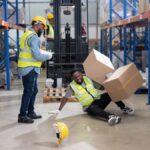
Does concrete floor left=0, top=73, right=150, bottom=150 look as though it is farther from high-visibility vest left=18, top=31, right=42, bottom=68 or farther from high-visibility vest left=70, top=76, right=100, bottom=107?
high-visibility vest left=18, top=31, right=42, bottom=68

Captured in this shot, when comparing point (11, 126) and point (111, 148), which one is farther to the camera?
point (11, 126)

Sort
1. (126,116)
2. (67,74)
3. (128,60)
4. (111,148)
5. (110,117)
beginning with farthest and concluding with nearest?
(128,60), (67,74), (126,116), (110,117), (111,148)

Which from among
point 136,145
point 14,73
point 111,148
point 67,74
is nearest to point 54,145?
point 111,148

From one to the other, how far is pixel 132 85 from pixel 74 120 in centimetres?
133

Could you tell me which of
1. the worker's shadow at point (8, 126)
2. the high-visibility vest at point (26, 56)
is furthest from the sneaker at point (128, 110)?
the worker's shadow at point (8, 126)

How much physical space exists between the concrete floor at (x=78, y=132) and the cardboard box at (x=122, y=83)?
458 millimetres

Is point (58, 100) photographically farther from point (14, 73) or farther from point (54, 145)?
point (14, 73)

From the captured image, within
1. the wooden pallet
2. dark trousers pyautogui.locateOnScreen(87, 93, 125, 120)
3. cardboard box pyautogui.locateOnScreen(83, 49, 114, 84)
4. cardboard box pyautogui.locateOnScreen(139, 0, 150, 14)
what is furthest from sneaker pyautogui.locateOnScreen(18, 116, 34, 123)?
cardboard box pyautogui.locateOnScreen(139, 0, 150, 14)

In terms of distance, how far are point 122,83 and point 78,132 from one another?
1.44 metres

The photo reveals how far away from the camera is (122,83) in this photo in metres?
6.80

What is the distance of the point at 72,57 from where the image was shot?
10875 millimetres

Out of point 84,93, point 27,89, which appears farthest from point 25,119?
point 84,93

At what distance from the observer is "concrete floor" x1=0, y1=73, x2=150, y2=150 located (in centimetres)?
521

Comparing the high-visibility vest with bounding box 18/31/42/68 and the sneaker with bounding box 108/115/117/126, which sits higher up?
the high-visibility vest with bounding box 18/31/42/68
